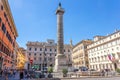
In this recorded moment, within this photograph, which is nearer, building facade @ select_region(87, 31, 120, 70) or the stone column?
the stone column

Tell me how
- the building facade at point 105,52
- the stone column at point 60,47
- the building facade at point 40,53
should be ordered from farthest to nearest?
the building facade at point 40,53 → the building facade at point 105,52 → the stone column at point 60,47

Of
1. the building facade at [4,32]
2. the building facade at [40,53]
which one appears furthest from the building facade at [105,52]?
the building facade at [4,32]

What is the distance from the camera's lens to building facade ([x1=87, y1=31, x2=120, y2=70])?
170 feet

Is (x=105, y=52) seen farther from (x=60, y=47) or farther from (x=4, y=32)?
(x=4, y=32)

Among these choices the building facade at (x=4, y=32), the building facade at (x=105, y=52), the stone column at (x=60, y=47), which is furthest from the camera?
the building facade at (x=105, y=52)

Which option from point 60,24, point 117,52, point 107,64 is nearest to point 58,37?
point 60,24

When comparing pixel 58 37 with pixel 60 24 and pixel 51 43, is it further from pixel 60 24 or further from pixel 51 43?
pixel 51 43

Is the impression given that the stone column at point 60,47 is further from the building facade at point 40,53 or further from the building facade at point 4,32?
the building facade at point 40,53

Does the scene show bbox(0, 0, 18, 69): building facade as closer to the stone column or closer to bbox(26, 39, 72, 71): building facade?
the stone column

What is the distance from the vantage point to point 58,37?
41.0m

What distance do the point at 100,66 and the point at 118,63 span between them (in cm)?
1221

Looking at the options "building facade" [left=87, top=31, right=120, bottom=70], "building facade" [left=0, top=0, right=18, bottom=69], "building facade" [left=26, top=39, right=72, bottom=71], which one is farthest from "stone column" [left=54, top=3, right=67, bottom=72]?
"building facade" [left=26, top=39, right=72, bottom=71]

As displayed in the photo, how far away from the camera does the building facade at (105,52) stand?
170 ft

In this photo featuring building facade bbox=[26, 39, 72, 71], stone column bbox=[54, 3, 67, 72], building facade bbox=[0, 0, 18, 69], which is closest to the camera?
building facade bbox=[0, 0, 18, 69]
